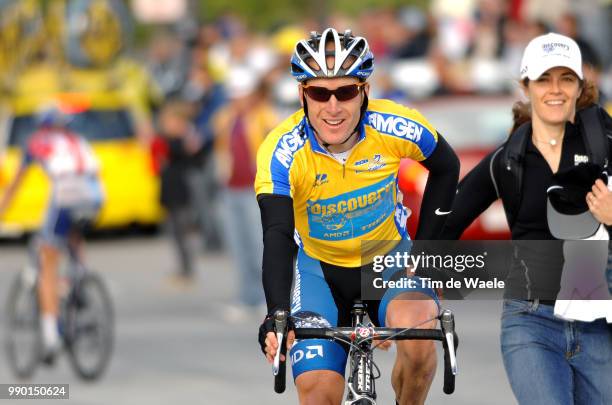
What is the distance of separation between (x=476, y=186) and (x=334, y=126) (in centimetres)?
62

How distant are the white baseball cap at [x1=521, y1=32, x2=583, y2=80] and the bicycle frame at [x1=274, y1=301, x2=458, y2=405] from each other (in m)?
1.10

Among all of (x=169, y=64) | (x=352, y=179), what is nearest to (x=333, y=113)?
(x=352, y=179)

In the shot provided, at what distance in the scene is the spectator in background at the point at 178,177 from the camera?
18141 millimetres

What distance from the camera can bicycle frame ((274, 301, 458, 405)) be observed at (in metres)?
5.82

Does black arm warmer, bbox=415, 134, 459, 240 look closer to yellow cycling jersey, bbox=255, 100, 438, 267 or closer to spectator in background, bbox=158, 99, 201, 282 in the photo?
yellow cycling jersey, bbox=255, 100, 438, 267

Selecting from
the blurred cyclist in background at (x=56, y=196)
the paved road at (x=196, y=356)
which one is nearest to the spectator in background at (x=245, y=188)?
the paved road at (x=196, y=356)

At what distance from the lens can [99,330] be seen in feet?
41.2

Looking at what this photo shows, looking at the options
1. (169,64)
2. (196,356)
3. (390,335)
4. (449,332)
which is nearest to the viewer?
(449,332)

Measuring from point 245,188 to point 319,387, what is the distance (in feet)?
31.6

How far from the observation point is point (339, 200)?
6637 mm

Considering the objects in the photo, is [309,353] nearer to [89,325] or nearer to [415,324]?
[415,324]

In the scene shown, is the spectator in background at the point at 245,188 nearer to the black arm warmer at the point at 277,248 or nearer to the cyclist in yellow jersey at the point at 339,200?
the cyclist in yellow jersey at the point at 339,200

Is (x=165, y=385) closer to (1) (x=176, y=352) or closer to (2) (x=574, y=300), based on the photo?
(1) (x=176, y=352)

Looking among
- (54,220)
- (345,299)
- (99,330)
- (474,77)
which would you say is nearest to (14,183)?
→ (54,220)
